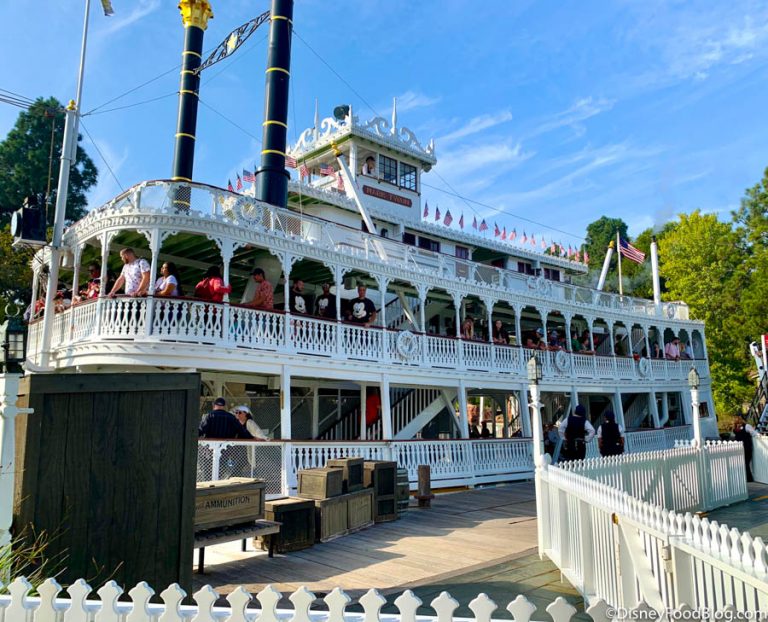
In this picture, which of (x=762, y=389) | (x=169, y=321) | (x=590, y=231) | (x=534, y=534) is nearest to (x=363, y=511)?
(x=534, y=534)

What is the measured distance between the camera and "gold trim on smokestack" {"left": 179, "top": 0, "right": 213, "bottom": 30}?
20969 mm

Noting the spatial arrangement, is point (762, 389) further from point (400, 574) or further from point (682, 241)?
point (400, 574)

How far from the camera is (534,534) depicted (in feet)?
30.2

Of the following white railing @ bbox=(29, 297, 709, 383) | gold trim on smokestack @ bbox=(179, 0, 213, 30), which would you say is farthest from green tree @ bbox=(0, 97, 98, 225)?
white railing @ bbox=(29, 297, 709, 383)

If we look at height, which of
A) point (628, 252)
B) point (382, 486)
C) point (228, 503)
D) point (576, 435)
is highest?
point (628, 252)

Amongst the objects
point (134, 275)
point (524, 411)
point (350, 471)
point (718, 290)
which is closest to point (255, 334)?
point (134, 275)

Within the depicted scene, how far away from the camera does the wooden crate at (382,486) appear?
10.1 meters

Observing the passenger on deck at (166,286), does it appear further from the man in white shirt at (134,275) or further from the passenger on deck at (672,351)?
the passenger on deck at (672,351)

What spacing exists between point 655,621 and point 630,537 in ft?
7.75

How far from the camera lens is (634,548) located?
182 inches

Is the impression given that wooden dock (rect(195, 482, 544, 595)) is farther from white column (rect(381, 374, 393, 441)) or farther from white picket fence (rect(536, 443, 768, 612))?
white column (rect(381, 374, 393, 441))

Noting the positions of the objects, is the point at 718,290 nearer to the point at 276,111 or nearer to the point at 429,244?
the point at 429,244

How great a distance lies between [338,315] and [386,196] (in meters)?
9.73

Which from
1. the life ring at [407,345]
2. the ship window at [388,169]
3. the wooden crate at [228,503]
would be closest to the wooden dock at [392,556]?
the wooden crate at [228,503]
